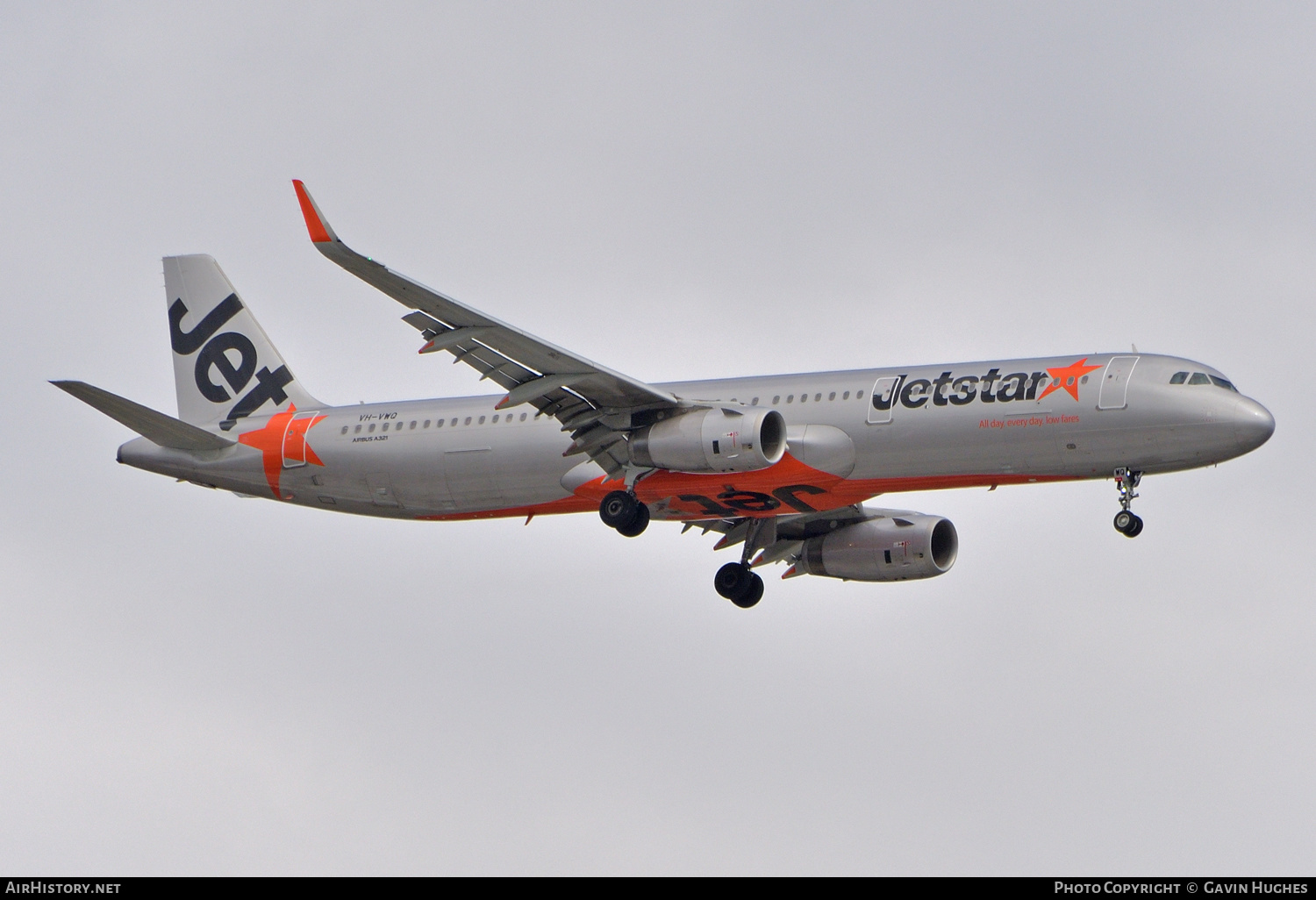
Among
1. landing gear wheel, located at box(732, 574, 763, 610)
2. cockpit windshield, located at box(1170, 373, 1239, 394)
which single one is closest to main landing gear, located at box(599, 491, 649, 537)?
landing gear wheel, located at box(732, 574, 763, 610)

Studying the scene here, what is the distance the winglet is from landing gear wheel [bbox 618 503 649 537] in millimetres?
12032

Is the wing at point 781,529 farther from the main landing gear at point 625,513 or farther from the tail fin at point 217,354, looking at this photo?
A: the tail fin at point 217,354

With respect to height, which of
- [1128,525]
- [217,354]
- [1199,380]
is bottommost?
[1128,525]

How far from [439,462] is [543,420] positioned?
2.91m

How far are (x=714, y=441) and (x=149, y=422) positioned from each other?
15.4 metres

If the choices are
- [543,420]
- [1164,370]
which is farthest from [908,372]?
[543,420]

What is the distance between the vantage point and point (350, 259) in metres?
37.7

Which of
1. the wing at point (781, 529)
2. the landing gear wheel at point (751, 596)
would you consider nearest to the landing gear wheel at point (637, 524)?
the wing at point (781, 529)

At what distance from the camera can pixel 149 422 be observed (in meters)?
49.0

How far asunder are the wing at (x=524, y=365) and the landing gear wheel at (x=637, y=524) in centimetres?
114

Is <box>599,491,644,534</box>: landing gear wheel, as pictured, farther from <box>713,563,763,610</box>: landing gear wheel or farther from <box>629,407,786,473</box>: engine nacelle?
<box>713,563,763,610</box>: landing gear wheel

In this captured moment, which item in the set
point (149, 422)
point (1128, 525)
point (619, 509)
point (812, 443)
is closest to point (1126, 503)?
point (1128, 525)

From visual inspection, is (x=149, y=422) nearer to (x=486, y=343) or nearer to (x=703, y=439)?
(x=486, y=343)

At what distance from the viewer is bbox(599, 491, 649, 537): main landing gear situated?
46.2m
